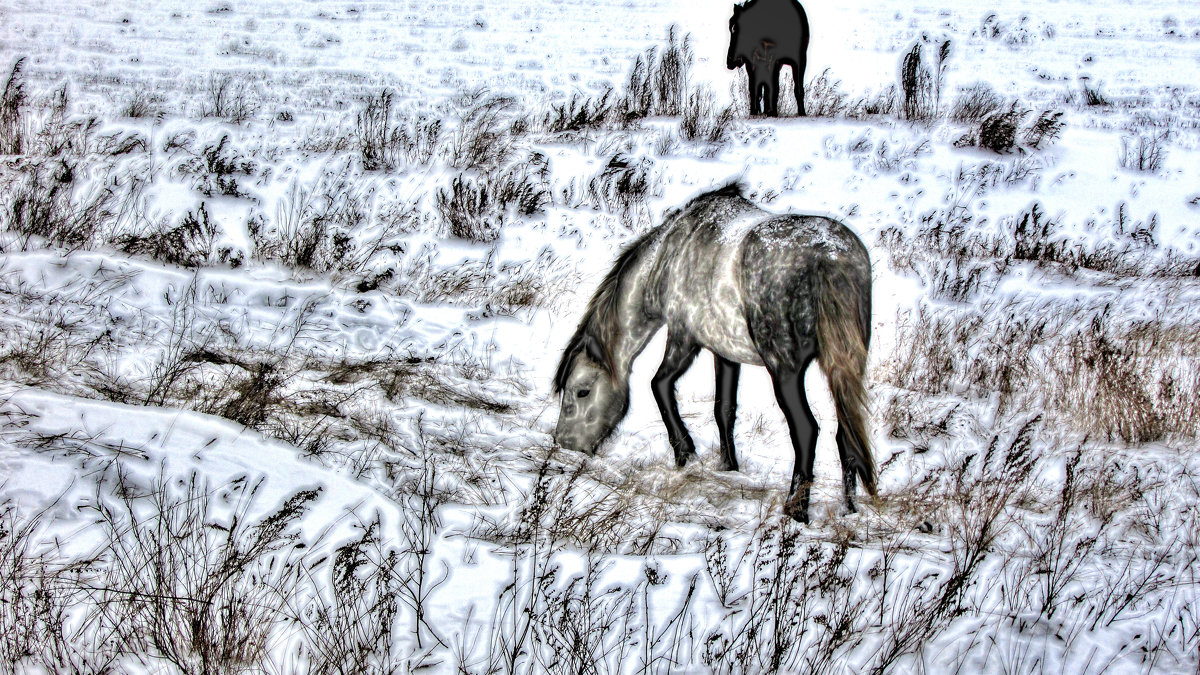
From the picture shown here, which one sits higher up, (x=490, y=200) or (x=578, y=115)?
(x=578, y=115)

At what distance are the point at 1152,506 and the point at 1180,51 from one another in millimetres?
9568

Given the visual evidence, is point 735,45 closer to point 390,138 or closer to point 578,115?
point 578,115

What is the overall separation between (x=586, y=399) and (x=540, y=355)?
1627mm

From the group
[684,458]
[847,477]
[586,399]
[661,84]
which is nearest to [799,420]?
[847,477]

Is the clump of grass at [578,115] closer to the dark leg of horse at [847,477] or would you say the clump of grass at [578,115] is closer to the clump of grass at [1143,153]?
the clump of grass at [1143,153]

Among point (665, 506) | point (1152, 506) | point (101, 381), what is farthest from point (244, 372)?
point (1152, 506)

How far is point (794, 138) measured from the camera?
8.84 m

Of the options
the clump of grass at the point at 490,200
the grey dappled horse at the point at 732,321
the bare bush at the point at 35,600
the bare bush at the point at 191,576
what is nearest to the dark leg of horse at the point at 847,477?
the grey dappled horse at the point at 732,321

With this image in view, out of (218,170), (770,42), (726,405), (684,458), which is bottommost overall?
(684,458)

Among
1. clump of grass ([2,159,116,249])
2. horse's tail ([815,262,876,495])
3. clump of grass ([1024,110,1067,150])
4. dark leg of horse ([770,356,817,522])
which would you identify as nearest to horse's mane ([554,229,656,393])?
dark leg of horse ([770,356,817,522])

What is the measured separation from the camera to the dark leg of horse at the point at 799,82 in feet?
31.1

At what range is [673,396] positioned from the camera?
455 centimetres

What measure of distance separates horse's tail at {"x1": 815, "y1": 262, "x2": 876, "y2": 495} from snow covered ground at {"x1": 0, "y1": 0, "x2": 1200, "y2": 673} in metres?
0.30

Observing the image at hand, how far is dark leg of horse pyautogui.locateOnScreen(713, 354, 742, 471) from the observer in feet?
14.7
